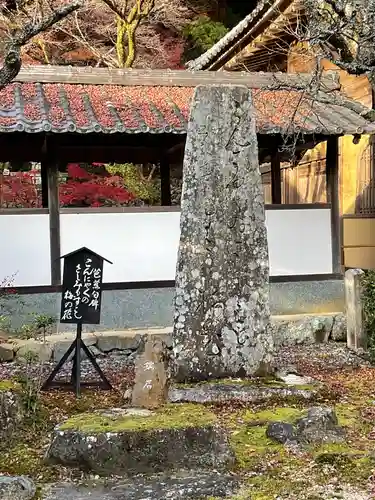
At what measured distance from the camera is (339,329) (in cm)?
1001

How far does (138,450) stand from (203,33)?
1788 cm

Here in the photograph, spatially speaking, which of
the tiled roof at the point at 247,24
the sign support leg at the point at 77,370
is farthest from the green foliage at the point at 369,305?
the tiled roof at the point at 247,24

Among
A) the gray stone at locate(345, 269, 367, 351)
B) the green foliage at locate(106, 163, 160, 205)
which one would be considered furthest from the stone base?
the green foliage at locate(106, 163, 160, 205)

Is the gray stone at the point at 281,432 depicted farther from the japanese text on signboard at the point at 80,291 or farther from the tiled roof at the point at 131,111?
the tiled roof at the point at 131,111

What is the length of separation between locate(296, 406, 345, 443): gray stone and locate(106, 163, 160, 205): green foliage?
440 inches

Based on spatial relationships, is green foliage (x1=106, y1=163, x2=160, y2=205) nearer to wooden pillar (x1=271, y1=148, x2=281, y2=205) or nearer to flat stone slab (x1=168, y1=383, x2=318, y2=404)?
wooden pillar (x1=271, y1=148, x2=281, y2=205)

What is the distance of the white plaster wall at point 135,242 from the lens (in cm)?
934

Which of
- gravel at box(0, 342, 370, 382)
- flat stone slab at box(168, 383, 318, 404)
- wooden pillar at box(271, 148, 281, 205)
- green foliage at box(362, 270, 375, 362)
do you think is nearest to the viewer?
flat stone slab at box(168, 383, 318, 404)

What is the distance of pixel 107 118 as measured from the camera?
29.7 feet

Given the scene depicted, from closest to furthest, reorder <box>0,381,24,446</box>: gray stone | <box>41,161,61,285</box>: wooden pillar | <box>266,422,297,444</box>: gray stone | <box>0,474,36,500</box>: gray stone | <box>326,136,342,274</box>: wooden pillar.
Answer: <box>0,474,36,500</box>: gray stone, <box>266,422,297,444</box>: gray stone, <box>0,381,24,446</box>: gray stone, <box>41,161,61,285</box>: wooden pillar, <box>326,136,342,274</box>: wooden pillar

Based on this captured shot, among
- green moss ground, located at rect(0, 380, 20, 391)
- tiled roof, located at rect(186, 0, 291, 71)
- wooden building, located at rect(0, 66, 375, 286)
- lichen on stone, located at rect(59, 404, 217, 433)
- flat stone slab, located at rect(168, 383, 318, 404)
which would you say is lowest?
flat stone slab, located at rect(168, 383, 318, 404)

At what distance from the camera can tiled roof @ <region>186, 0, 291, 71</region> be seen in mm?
11469

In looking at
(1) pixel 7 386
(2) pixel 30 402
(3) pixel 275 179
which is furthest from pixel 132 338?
(3) pixel 275 179

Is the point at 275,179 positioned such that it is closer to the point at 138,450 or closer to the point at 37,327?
the point at 37,327
